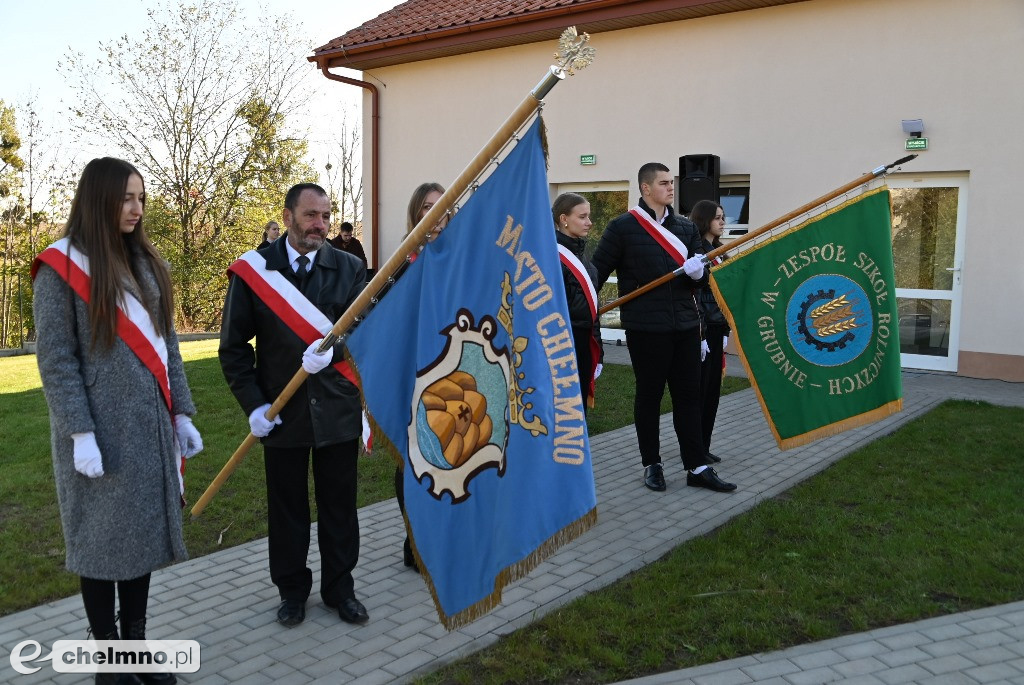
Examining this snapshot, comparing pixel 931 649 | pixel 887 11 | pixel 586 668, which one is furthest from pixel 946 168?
pixel 586 668

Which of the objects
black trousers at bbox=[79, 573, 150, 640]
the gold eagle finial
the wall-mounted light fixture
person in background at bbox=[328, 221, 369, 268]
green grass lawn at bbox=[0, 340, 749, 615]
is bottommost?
green grass lawn at bbox=[0, 340, 749, 615]

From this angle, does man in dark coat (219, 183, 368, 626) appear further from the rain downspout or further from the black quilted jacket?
the rain downspout

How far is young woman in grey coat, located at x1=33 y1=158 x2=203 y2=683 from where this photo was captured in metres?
3.08

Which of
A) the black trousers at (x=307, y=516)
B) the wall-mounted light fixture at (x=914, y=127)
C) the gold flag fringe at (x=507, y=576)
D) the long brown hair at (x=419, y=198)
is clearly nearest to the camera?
the gold flag fringe at (x=507, y=576)

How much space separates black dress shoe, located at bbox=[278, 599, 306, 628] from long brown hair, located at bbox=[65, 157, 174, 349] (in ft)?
4.92

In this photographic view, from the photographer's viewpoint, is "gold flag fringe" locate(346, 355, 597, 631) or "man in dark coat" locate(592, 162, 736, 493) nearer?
"gold flag fringe" locate(346, 355, 597, 631)

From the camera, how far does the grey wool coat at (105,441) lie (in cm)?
307

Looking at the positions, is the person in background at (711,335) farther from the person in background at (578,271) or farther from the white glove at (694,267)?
the person in background at (578,271)

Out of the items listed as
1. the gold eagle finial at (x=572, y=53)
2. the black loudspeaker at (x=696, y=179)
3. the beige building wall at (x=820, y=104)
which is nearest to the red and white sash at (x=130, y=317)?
the gold eagle finial at (x=572, y=53)

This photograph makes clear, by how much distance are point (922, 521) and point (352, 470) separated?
342cm

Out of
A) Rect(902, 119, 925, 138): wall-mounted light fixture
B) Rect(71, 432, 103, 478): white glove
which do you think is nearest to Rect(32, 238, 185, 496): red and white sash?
Rect(71, 432, 103, 478): white glove

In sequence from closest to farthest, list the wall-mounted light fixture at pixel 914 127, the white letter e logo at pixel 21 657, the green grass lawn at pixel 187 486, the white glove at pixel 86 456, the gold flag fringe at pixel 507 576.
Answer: the white glove at pixel 86 456 < the gold flag fringe at pixel 507 576 < the white letter e logo at pixel 21 657 < the green grass lawn at pixel 187 486 < the wall-mounted light fixture at pixel 914 127

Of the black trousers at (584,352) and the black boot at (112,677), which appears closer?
the black boot at (112,677)

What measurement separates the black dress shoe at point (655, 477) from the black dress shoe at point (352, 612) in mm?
2569
